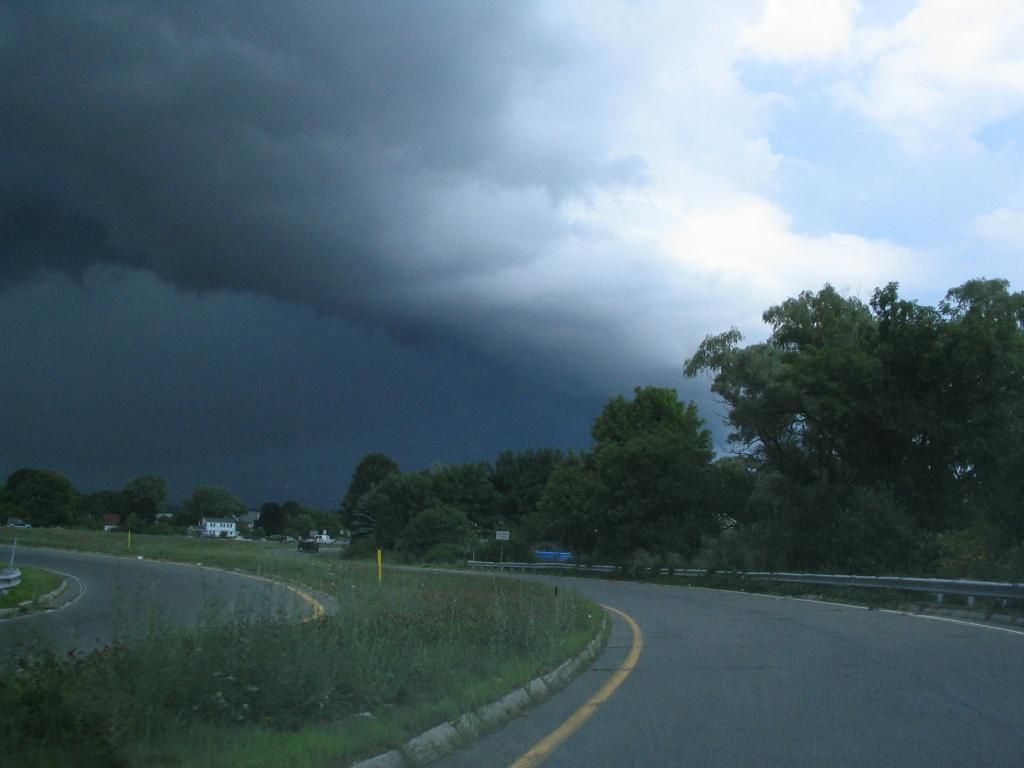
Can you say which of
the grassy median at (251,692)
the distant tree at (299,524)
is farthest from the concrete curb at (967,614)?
the distant tree at (299,524)

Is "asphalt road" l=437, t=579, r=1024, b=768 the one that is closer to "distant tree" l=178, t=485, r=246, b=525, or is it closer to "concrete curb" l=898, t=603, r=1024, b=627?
"concrete curb" l=898, t=603, r=1024, b=627

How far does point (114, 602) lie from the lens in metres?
10.7

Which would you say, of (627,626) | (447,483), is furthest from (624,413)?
(627,626)

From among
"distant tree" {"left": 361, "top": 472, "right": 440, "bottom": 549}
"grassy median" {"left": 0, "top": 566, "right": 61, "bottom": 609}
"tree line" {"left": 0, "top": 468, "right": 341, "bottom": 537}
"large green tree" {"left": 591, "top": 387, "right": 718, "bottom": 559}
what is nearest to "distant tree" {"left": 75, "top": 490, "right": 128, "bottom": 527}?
"tree line" {"left": 0, "top": 468, "right": 341, "bottom": 537}

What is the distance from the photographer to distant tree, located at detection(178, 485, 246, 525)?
143750mm

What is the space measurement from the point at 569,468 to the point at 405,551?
50.5ft

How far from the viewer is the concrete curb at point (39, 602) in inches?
858

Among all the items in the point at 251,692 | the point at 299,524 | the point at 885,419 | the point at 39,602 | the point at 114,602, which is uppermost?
the point at 299,524

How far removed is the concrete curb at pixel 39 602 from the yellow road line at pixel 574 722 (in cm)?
1376

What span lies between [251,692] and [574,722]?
3241 millimetres

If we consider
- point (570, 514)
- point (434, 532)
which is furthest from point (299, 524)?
point (570, 514)

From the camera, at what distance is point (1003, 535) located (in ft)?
97.3

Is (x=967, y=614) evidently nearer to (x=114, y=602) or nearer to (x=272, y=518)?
(x=114, y=602)

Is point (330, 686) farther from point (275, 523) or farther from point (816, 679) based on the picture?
point (275, 523)
